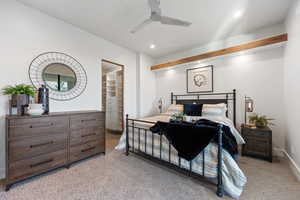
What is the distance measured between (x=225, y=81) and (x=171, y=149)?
2.54m

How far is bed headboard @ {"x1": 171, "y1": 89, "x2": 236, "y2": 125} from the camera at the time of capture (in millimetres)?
3268

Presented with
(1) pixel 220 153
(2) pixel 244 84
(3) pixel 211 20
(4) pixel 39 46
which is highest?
(3) pixel 211 20

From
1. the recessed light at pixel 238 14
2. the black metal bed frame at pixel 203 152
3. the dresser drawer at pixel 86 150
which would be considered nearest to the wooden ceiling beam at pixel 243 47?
the recessed light at pixel 238 14

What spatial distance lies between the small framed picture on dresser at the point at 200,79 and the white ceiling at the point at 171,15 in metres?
0.83

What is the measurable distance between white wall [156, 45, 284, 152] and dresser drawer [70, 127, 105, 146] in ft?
10.5

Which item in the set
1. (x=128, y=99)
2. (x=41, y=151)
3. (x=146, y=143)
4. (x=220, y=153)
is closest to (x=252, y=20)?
(x=220, y=153)

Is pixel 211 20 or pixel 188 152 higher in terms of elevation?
pixel 211 20

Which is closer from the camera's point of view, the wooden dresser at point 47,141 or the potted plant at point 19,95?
the wooden dresser at point 47,141

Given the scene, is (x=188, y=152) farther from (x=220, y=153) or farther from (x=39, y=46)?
(x=39, y=46)

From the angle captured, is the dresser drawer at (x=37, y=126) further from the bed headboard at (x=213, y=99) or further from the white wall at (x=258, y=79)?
the white wall at (x=258, y=79)

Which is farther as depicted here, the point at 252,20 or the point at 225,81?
the point at 225,81

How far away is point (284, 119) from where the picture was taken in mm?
2678

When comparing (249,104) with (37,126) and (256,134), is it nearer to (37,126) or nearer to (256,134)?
(256,134)

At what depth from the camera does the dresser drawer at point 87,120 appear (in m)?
2.32
